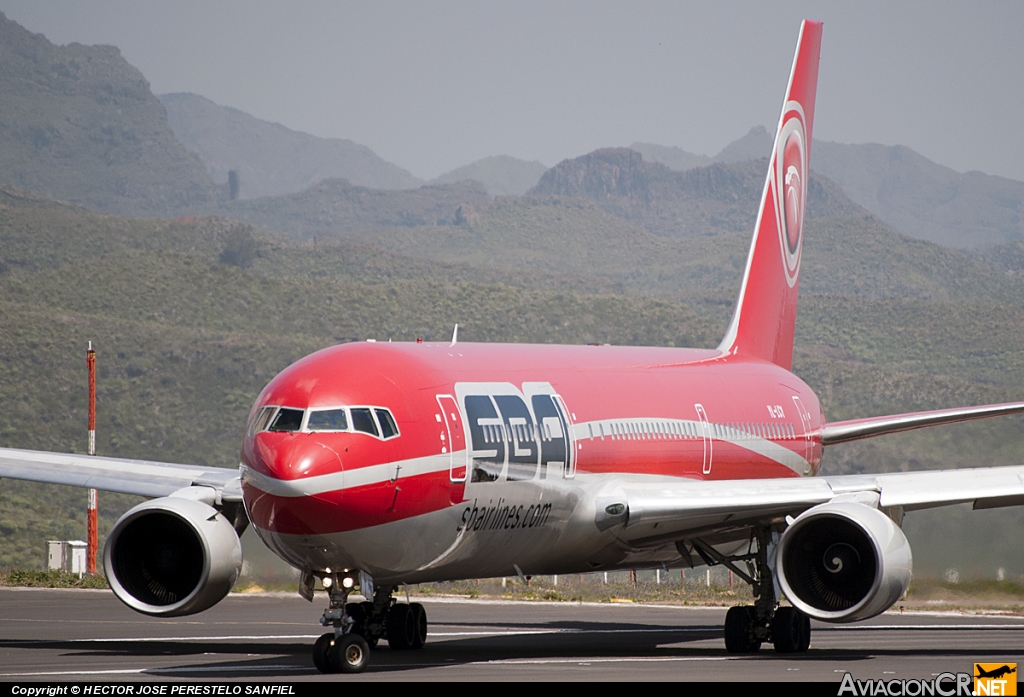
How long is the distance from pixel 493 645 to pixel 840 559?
562 cm

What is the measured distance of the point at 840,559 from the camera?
18.2 meters

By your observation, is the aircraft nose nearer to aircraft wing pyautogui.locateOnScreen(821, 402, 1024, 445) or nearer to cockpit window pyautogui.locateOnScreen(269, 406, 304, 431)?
cockpit window pyautogui.locateOnScreen(269, 406, 304, 431)

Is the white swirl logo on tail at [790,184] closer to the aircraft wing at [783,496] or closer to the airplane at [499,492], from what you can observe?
the airplane at [499,492]

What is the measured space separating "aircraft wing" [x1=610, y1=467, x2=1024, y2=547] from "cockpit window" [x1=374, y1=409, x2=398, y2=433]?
4.49 m

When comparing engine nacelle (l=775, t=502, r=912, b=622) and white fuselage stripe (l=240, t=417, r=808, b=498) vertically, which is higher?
white fuselage stripe (l=240, t=417, r=808, b=498)

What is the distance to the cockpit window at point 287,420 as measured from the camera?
15547 millimetres

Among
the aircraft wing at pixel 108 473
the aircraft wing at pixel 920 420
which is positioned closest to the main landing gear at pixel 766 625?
the aircraft wing at pixel 920 420

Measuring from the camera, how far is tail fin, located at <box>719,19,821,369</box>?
2873 centimetres

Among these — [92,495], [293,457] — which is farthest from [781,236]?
[92,495]

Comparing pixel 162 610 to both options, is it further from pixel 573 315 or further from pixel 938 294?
pixel 938 294

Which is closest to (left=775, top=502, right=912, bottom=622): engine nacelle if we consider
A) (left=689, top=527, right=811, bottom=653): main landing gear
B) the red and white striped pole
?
(left=689, top=527, right=811, bottom=653): main landing gear

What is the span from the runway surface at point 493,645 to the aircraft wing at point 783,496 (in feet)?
5.80

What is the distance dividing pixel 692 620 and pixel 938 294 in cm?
16348

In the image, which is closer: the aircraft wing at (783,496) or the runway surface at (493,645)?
the runway surface at (493,645)
